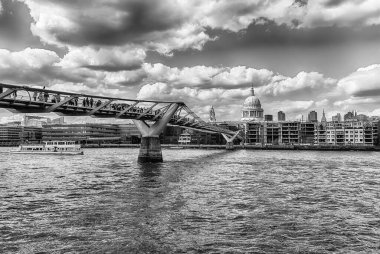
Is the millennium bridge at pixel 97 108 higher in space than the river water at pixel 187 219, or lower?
higher

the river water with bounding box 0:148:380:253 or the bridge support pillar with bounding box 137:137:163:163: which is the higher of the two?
the bridge support pillar with bounding box 137:137:163:163

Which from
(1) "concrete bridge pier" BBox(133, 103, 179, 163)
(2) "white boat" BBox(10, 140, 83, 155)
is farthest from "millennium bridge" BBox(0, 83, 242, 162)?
(2) "white boat" BBox(10, 140, 83, 155)

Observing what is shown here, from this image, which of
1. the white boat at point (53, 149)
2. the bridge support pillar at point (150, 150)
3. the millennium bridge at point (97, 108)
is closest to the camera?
the millennium bridge at point (97, 108)

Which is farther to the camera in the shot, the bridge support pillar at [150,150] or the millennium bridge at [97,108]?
the bridge support pillar at [150,150]

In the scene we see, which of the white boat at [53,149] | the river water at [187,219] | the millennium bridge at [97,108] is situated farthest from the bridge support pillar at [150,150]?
the white boat at [53,149]

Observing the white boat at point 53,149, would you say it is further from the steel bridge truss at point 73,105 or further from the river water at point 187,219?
the river water at point 187,219

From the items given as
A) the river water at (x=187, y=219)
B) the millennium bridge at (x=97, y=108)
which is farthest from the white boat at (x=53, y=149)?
the river water at (x=187, y=219)

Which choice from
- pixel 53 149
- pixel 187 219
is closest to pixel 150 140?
pixel 187 219

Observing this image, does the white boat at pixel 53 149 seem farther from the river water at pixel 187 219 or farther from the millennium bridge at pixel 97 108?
the river water at pixel 187 219

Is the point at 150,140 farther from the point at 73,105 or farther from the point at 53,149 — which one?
the point at 53,149

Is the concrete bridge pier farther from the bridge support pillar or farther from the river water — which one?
the river water

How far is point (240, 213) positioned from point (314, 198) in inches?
390

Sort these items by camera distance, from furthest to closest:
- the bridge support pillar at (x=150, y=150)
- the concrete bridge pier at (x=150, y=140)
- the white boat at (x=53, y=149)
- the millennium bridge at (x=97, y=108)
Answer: the white boat at (x=53, y=149) < the bridge support pillar at (x=150, y=150) < the concrete bridge pier at (x=150, y=140) < the millennium bridge at (x=97, y=108)

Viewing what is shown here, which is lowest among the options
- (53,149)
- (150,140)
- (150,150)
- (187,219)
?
(187,219)
